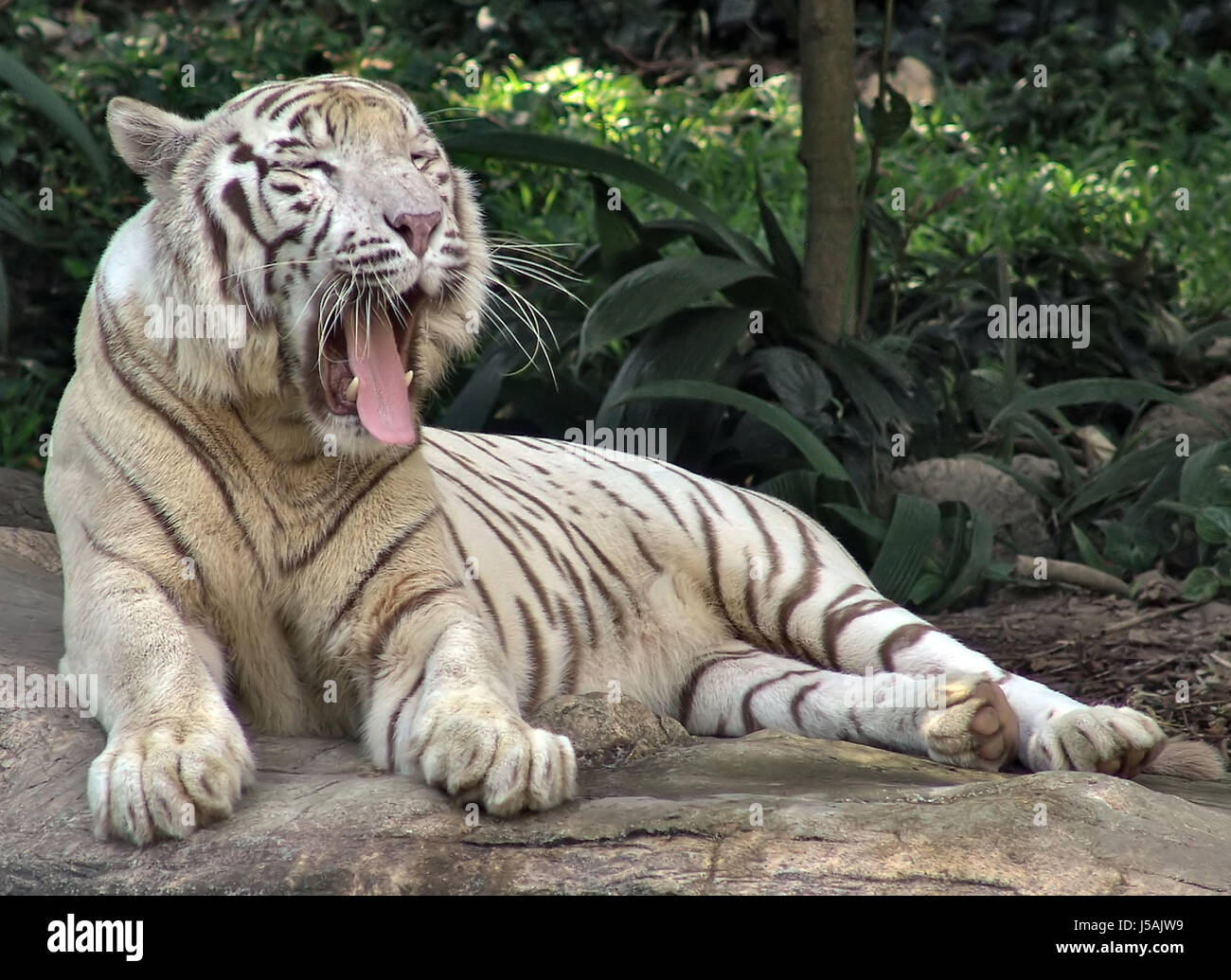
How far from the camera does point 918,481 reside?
4844 mm

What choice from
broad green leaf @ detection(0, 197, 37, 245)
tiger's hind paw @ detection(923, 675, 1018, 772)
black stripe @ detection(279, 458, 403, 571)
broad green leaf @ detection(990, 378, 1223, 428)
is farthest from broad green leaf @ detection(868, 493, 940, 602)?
broad green leaf @ detection(0, 197, 37, 245)

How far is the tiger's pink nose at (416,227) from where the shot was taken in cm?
262

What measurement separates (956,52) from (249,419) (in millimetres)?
7420

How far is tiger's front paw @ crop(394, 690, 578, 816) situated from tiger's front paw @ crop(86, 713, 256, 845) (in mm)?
307

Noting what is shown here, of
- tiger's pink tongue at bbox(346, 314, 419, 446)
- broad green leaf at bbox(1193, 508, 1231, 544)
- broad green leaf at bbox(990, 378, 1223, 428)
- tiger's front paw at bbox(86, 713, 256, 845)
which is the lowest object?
tiger's front paw at bbox(86, 713, 256, 845)

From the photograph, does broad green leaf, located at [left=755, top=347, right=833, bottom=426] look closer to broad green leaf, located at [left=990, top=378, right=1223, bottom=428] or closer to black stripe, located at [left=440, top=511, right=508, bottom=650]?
broad green leaf, located at [left=990, top=378, right=1223, bottom=428]

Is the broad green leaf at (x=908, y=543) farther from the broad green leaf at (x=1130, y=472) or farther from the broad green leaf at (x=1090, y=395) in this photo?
the broad green leaf at (x=1130, y=472)

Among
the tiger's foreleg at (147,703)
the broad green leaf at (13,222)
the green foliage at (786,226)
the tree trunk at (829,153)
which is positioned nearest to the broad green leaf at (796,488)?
the green foliage at (786,226)

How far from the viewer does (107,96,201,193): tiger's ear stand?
2.76 meters

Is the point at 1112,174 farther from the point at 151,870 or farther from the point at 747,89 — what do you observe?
the point at 151,870

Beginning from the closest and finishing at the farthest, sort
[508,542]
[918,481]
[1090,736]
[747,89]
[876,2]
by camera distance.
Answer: [1090,736] < [508,542] < [918,481] < [747,89] < [876,2]

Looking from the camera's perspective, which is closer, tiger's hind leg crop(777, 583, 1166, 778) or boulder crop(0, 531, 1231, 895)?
boulder crop(0, 531, 1231, 895)
